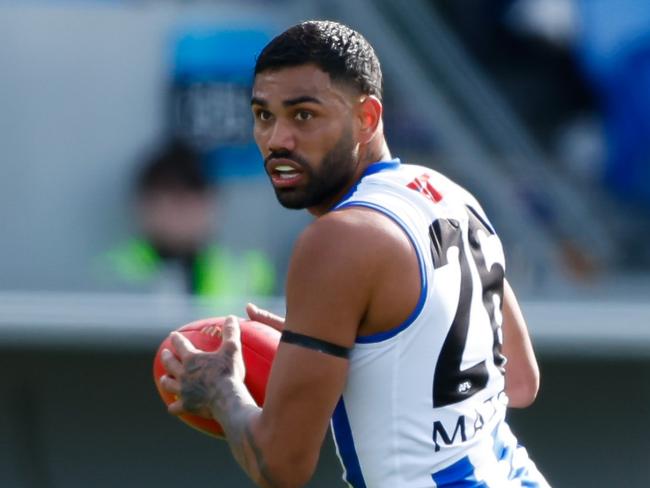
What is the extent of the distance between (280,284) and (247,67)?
4.54ft

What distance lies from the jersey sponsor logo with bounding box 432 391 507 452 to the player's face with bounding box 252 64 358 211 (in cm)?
61

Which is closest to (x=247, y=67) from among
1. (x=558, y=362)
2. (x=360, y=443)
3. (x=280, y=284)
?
(x=280, y=284)

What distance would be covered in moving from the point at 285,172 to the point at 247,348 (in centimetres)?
50

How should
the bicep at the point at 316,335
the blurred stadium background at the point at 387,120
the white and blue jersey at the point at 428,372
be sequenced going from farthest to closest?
the blurred stadium background at the point at 387,120 → the white and blue jersey at the point at 428,372 → the bicep at the point at 316,335

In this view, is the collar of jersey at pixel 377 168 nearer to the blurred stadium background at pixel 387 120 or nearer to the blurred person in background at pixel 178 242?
the blurred stadium background at pixel 387 120

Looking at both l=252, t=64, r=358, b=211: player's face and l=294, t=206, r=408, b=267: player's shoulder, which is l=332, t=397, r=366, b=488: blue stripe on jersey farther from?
l=252, t=64, r=358, b=211: player's face

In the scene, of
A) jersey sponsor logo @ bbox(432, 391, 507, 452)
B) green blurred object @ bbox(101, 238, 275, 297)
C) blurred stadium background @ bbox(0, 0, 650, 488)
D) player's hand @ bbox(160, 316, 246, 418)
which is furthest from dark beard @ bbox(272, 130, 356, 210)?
green blurred object @ bbox(101, 238, 275, 297)

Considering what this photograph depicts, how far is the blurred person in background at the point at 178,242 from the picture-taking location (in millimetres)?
8078

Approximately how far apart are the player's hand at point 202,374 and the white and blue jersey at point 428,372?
0.28 meters

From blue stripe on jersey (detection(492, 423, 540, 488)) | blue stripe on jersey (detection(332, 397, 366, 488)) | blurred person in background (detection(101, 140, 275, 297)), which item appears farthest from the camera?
blurred person in background (detection(101, 140, 275, 297))

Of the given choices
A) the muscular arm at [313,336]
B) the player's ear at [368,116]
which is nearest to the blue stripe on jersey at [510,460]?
the muscular arm at [313,336]

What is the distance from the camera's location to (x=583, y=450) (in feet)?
17.4

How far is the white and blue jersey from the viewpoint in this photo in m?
3.21

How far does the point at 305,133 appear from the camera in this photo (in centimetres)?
333
